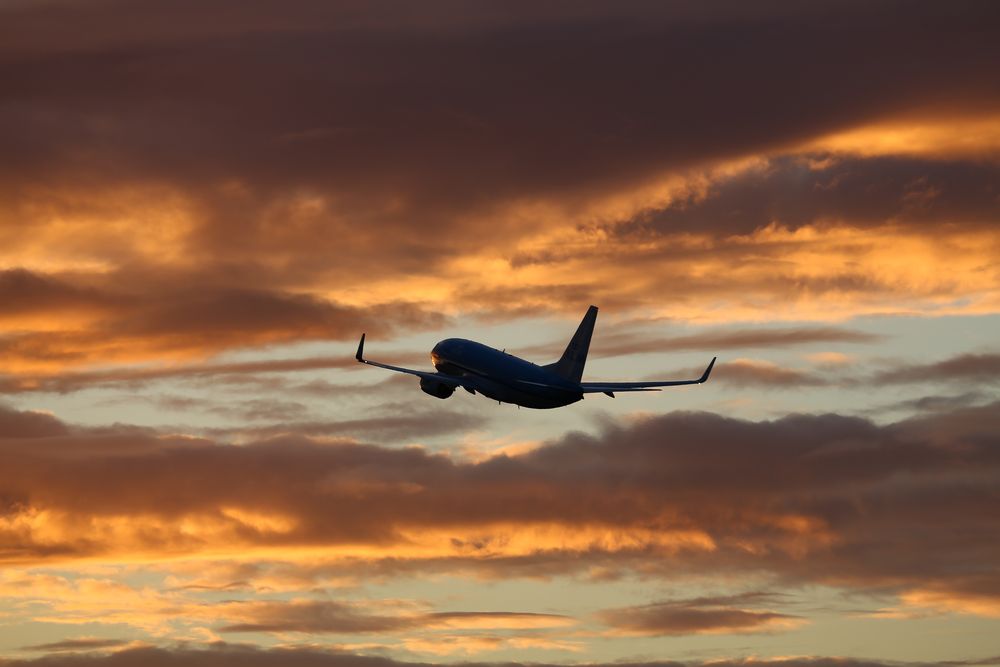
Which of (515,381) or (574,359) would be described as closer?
(515,381)

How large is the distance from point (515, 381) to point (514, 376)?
864 millimetres

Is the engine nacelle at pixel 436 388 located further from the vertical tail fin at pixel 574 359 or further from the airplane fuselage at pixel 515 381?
the vertical tail fin at pixel 574 359

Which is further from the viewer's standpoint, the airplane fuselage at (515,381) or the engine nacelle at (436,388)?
the engine nacelle at (436,388)

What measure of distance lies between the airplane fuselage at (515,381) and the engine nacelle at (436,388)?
4.12 metres

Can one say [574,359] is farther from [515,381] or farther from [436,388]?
[436,388]

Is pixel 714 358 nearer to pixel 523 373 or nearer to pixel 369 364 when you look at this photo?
pixel 523 373

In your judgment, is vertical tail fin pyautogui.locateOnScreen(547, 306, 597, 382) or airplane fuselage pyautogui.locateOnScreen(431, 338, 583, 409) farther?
vertical tail fin pyautogui.locateOnScreen(547, 306, 597, 382)

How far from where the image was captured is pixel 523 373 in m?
181

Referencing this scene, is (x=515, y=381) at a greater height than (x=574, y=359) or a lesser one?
lesser

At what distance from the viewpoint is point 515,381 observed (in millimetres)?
181000

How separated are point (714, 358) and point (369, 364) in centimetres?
5957

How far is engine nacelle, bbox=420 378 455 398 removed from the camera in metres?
187

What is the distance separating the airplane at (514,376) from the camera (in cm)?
18012

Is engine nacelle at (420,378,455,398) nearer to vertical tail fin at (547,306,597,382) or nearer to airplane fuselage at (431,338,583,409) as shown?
airplane fuselage at (431,338,583,409)
